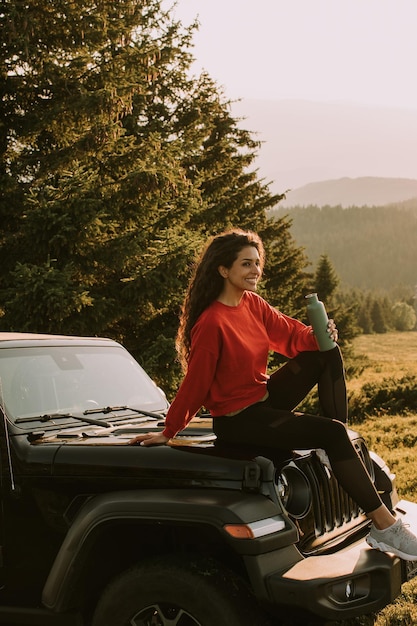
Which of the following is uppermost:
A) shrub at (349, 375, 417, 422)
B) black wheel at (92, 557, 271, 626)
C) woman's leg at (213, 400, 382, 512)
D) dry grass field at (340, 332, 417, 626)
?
woman's leg at (213, 400, 382, 512)

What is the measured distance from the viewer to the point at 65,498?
12.6 ft

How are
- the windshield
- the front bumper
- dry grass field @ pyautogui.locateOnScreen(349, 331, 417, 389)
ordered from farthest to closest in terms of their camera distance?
dry grass field @ pyautogui.locateOnScreen(349, 331, 417, 389)
the windshield
the front bumper

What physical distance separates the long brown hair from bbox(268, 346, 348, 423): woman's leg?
55cm

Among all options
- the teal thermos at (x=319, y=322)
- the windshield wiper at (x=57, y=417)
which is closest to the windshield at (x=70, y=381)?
the windshield wiper at (x=57, y=417)

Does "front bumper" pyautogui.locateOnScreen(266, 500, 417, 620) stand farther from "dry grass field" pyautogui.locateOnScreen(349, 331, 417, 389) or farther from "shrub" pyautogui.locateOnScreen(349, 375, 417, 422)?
"dry grass field" pyautogui.locateOnScreen(349, 331, 417, 389)

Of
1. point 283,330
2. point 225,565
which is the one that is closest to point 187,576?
point 225,565

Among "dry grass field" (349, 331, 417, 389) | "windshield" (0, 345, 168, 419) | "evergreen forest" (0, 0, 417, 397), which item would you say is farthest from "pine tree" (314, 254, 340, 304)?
"windshield" (0, 345, 168, 419)

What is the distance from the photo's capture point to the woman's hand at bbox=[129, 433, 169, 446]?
3.80m

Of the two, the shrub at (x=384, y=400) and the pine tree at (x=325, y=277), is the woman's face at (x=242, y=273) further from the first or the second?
the pine tree at (x=325, y=277)

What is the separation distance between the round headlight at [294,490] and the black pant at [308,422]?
13 centimetres

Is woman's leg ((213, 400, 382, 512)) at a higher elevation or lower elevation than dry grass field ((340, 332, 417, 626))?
higher

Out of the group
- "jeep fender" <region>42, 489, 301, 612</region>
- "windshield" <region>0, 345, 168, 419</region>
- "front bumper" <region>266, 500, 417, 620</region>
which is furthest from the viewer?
"windshield" <region>0, 345, 168, 419</region>

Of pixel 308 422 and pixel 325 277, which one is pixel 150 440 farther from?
pixel 325 277

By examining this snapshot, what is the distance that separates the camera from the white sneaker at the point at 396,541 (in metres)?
3.70
